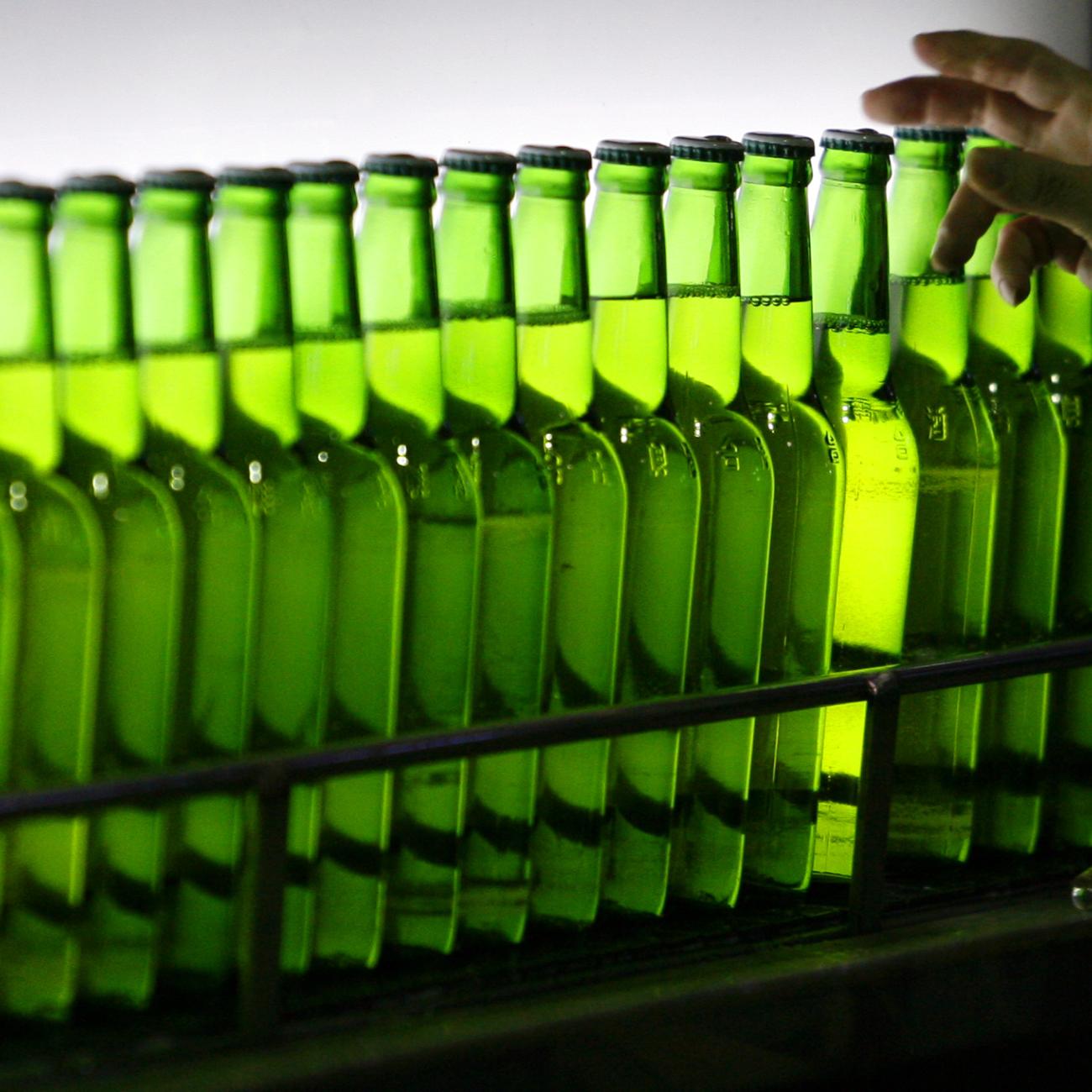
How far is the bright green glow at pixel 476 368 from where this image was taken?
665 mm

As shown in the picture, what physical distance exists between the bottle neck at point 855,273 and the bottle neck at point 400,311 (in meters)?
0.22

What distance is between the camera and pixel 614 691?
2.26 feet

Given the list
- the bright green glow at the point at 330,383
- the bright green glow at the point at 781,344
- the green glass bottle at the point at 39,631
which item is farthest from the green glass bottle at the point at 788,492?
the green glass bottle at the point at 39,631

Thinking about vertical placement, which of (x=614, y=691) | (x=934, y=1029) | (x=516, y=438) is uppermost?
(x=516, y=438)

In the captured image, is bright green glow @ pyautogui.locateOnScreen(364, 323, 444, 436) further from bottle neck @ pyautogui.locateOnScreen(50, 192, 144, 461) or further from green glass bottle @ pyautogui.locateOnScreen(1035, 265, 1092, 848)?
green glass bottle @ pyautogui.locateOnScreen(1035, 265, 1092, 848)

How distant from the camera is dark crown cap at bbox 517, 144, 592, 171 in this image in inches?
26.1

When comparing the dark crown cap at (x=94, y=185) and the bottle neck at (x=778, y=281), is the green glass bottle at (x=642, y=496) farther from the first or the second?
the dark crown cap at (x=94, y=185)

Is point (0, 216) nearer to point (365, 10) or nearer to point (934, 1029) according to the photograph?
point (365, 10)

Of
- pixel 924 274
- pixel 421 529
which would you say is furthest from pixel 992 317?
pixel 421 529

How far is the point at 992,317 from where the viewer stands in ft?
2.76

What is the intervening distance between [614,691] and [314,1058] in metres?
0.21

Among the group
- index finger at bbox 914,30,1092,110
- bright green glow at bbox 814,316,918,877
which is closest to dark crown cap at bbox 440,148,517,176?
bright green glow at bbox 814,316,918,877

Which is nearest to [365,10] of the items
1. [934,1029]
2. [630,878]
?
[630,878]

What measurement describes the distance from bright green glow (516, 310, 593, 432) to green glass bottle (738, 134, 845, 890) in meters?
0.10
